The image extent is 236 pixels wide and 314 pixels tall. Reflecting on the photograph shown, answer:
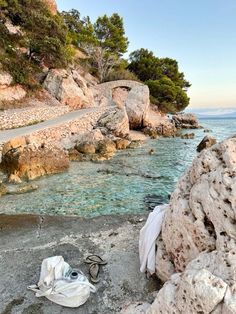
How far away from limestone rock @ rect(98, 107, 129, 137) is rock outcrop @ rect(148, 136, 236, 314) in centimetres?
2229

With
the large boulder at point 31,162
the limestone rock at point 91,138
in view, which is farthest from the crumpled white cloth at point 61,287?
the limestone rock at point 91,138

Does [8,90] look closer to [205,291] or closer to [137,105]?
[137,105]

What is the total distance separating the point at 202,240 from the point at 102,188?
855 centimetres

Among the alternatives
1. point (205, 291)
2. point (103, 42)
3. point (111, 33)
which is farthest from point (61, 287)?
point (111, 33)

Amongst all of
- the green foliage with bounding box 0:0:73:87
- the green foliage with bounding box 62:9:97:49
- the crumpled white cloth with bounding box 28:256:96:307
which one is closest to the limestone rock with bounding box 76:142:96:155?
the green foliage with bounding box 0:0:73:87

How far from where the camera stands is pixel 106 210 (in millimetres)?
9672

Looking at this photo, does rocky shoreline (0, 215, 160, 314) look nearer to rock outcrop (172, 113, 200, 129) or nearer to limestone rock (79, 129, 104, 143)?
limestone rock (79, 129, 104, 143)

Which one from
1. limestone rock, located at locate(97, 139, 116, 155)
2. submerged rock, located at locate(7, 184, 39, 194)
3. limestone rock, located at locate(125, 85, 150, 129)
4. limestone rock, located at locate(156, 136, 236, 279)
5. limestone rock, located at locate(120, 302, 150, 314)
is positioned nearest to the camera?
limestone rock, located at locate(156, 136, 236, 279)

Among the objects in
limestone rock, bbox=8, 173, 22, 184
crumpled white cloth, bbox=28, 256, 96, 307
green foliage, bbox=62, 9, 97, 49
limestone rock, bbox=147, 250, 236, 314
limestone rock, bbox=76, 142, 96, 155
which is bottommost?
limestone rock, bbox=8, 173, 22, 184

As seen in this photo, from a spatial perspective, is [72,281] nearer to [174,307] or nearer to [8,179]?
[174,307]

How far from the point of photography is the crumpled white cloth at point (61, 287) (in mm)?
4590

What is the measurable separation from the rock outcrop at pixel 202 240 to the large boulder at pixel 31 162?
1038 centimetres

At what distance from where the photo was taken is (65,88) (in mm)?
31172

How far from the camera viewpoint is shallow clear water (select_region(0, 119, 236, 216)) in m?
9.91
